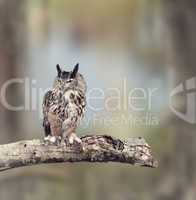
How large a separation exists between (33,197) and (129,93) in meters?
0.47

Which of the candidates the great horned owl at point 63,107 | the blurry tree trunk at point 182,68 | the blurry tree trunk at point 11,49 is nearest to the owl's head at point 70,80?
the great horned owl at point 63,107

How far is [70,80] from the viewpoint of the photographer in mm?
1572

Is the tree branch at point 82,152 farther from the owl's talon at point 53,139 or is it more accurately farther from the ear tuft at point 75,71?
the ear tuft at point 75,71

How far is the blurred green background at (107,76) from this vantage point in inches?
62.2

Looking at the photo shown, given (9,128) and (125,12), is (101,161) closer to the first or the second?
(9,128)

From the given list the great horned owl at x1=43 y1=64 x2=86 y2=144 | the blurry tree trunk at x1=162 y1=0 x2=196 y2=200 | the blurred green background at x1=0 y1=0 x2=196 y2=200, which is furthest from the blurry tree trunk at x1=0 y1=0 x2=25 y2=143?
the blurry tree trunk at x1=162 y1=0 x2=196 y2=200

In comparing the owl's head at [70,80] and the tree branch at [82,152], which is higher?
the owl's head at [70,80]

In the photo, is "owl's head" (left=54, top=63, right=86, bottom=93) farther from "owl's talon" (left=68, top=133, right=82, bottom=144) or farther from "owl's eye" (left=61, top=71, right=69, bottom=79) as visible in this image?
"owl's talon" (left=68, top=133, right=82, bottom=144)

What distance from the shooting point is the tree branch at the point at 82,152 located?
1560mm

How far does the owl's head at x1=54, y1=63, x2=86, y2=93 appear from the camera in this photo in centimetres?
157

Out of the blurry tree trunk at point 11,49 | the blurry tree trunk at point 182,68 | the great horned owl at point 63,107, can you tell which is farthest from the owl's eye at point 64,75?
the blurry tree trunk at point 182,68

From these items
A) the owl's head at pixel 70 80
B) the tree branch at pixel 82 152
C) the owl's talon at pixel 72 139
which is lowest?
the tree branch at pixel 82 152

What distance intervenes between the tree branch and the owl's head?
0.17 meters

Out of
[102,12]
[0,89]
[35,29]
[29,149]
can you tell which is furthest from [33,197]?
[102,12]
